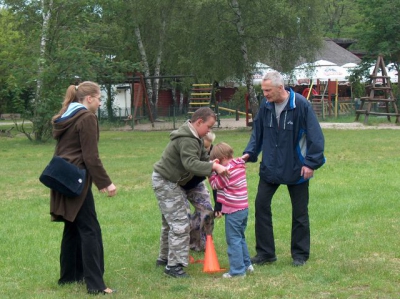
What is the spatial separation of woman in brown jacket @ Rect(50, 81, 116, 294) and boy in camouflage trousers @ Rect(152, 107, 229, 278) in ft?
2.48

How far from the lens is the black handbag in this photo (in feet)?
19.7

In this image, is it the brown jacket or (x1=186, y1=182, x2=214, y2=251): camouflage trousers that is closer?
the brown jacket

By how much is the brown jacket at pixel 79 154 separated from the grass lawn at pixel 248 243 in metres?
0.76

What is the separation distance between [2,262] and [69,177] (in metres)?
2.06

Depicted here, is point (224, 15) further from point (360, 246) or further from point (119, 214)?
point (360, 246)

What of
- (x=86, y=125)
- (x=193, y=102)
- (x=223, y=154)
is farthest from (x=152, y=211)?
(x=193, y=102)

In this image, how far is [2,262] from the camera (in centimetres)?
756

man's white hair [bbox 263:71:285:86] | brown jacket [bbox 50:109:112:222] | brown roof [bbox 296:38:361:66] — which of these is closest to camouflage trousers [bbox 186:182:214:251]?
man's white hair [bbox 263:71:285:86]

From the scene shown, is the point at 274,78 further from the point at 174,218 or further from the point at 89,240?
the point at 89,240

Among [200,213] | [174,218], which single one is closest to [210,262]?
[174,218]

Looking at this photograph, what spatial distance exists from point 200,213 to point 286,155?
1151mm

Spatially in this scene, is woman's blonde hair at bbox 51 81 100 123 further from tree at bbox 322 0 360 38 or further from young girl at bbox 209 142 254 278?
tree at bbox 322 0 360 38

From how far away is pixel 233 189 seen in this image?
6816 mm

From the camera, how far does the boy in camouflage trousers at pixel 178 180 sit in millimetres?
6738
